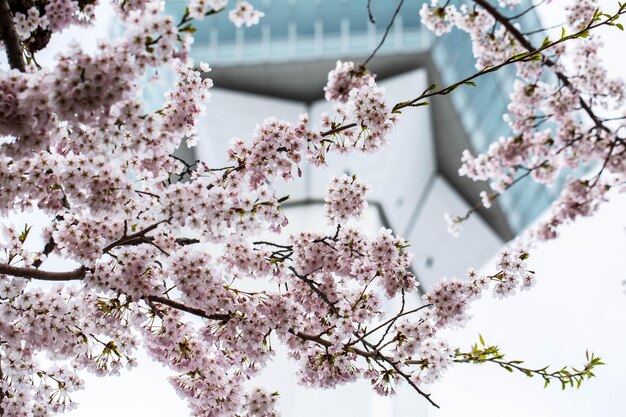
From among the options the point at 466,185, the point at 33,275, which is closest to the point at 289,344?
the point at 33,275

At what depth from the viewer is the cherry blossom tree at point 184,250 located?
4.34m

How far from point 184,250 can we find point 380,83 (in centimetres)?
2882

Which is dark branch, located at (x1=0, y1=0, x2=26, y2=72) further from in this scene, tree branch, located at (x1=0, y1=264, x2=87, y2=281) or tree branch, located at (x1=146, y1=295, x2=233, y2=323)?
tree branch, located at (x1=146, y1=295, x2=233, y2=323)

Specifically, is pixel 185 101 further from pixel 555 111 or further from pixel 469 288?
pixel 555 111

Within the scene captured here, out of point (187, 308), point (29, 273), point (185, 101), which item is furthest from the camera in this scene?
point (185, 101)

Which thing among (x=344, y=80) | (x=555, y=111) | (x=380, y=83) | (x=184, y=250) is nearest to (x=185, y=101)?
(x=184, y=250)

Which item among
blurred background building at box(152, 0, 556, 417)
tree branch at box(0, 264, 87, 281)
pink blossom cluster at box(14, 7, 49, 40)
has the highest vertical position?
blurred background building at box(152, 0, 556, 417)

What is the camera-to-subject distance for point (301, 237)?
600cm

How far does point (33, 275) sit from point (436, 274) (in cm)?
3667

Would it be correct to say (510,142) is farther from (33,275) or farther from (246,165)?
(33,275)

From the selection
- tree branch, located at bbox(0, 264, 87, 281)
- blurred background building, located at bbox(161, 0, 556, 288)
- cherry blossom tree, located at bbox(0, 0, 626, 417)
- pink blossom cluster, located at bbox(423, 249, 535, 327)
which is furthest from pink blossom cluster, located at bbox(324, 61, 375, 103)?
blurred background building, located at bbox(161, 0, 556, 288)

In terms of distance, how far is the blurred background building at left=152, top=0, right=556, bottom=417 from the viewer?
30.3 m

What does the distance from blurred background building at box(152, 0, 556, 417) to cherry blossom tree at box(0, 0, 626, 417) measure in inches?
942

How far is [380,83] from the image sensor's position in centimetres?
3294
